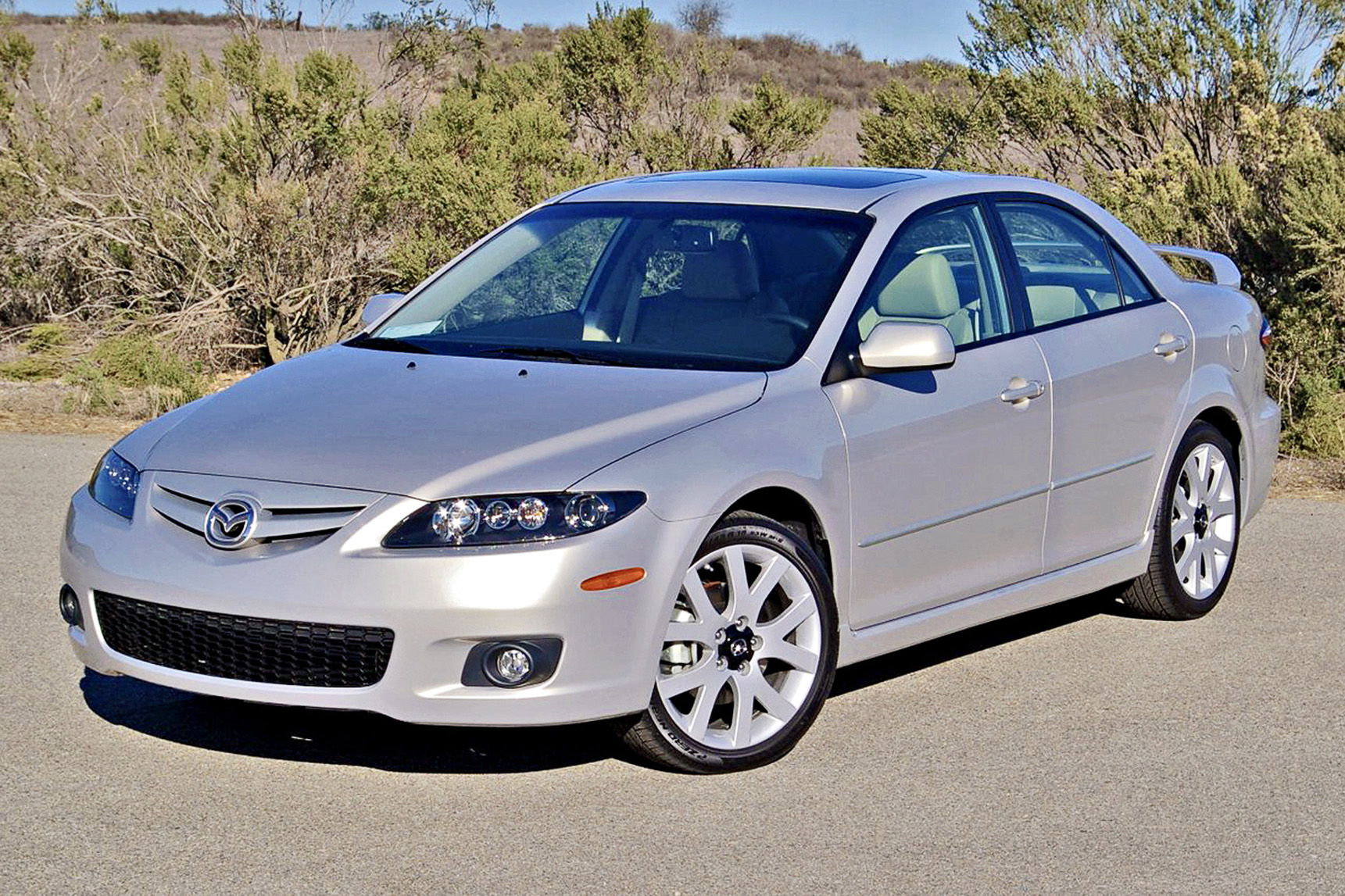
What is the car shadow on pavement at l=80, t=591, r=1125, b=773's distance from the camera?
5.32 metres

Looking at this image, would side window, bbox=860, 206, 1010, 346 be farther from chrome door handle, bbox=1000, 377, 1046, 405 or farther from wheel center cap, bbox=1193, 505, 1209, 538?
wheel center cap, bbox=1193, 505, 1209, 538

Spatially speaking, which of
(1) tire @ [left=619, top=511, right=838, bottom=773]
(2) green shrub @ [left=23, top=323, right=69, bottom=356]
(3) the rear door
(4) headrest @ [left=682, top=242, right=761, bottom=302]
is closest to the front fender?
(1) tire @ [left=619, top=511, right=838, bottom=773]

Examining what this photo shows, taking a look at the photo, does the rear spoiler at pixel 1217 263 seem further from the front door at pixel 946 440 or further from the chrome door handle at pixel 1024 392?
the chrome door handle at pixel 1024 392

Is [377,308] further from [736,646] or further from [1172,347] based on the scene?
[1172,347]

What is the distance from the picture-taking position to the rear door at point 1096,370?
6391mm

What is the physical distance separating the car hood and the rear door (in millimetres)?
1407

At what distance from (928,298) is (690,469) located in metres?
1.49

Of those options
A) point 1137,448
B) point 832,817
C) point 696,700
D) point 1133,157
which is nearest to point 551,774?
point 696,700

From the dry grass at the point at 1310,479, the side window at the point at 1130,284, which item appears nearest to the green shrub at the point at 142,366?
the dry grass at the point at 1310,479

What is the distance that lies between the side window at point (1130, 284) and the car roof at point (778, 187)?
0.70 m

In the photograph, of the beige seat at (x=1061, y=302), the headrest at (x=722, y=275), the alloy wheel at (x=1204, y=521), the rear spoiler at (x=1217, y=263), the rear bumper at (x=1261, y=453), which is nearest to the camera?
the headrest at (x=722, y=275)

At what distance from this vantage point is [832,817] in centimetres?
486

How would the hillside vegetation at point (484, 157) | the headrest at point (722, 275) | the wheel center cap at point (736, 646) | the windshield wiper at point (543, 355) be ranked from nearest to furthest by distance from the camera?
the wheel center cap at point (736, 646)
the windshield wiper at point (543, 355)
the headrest at point (722, 275)
the hillside vegetation at point (484, 157)

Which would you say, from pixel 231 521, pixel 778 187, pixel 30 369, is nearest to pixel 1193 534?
pixel 778 187
